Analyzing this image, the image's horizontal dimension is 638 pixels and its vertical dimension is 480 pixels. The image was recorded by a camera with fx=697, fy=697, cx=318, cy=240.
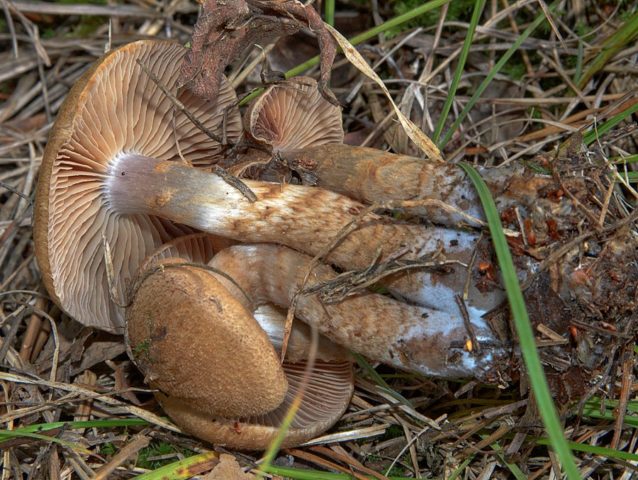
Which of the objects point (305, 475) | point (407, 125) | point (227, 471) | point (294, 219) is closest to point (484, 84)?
point (407, 125)

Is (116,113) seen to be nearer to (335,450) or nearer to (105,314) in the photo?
(105,314)

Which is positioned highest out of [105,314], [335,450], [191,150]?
[191,150]

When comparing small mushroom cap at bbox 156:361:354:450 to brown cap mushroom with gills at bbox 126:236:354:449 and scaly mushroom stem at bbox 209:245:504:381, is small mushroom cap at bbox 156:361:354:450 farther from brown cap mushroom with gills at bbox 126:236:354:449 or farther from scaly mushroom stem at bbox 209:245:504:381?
scaly mushroom stem at bbox 209:245:504:381

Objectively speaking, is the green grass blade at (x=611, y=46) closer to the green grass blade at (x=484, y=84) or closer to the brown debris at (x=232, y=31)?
the green grass blade at (x=484, y=84)

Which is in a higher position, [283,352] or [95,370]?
[283,352]

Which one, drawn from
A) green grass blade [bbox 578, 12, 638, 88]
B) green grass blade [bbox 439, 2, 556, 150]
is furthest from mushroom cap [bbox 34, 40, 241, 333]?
green grass blade [bbox 578, 12, 638, 88]

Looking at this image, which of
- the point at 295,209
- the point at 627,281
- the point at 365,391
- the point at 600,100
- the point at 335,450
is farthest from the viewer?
the point at 600,100

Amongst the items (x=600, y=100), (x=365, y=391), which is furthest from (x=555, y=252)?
(x=600, y=100)
